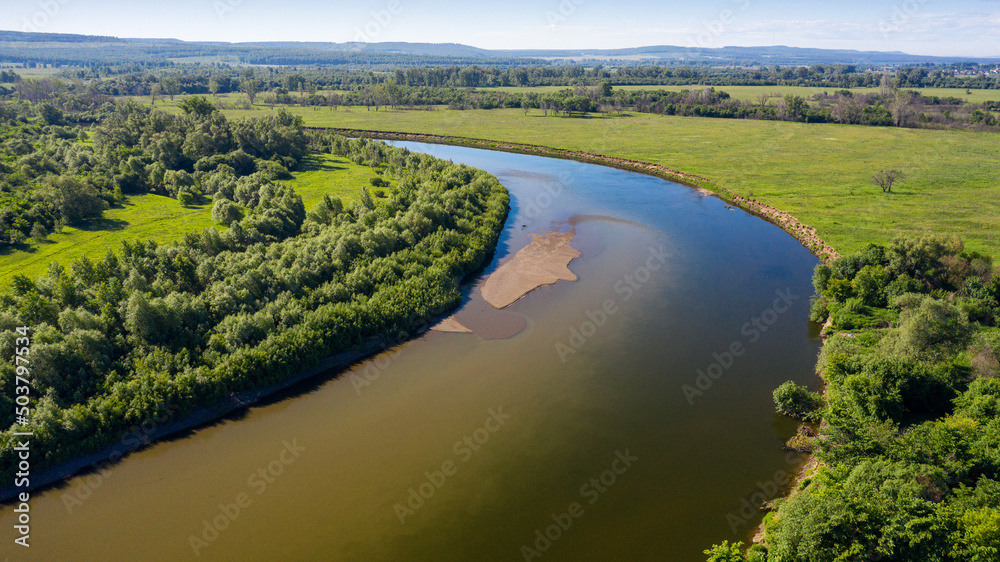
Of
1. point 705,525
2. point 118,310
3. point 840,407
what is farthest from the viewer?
point 118,310

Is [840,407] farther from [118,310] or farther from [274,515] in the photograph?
[118,310]

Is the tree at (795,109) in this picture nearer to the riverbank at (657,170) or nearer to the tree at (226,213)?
the riverbank at (657,170)

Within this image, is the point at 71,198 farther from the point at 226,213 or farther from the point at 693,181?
the point at 693,181

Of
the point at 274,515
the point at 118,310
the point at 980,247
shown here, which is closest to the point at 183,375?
the point at 118,310
